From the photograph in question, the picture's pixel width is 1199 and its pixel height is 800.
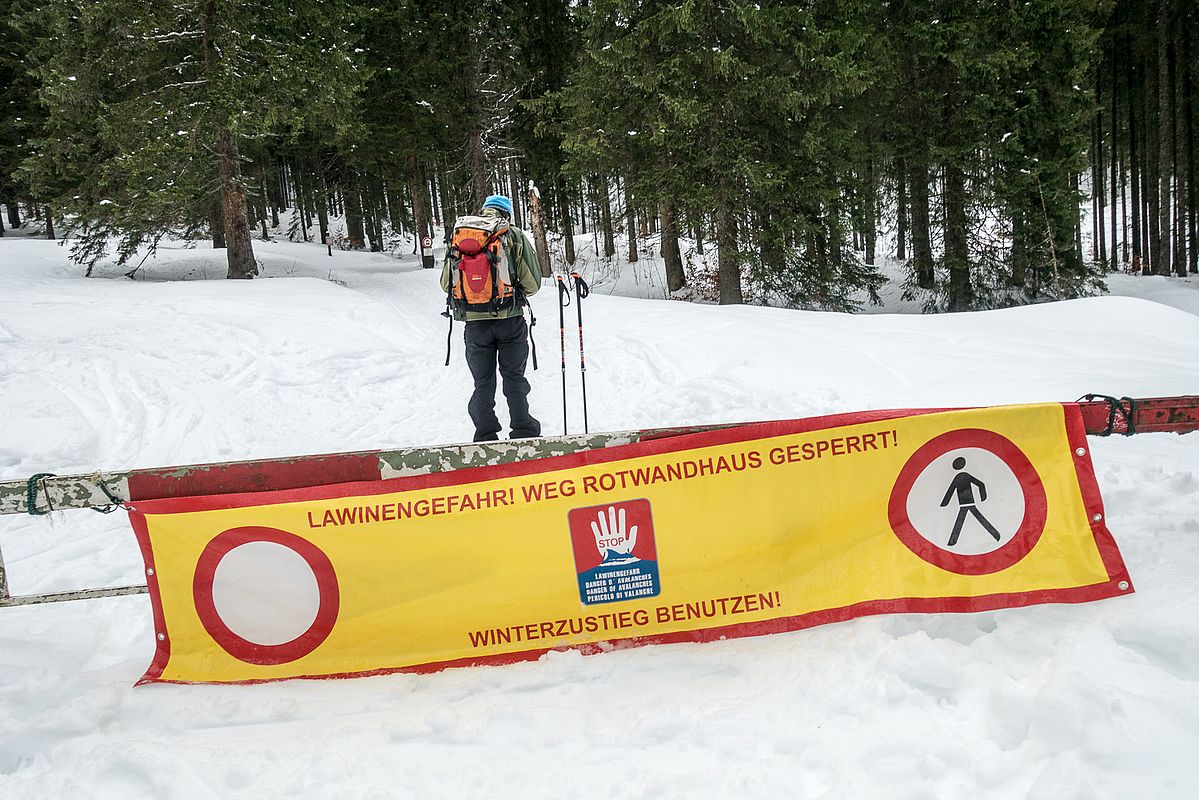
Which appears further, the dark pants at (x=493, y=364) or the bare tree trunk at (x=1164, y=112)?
the bare tree trunk at (x=1164, y=112)

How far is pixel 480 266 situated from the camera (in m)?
6.11

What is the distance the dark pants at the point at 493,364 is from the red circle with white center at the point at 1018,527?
374 cm

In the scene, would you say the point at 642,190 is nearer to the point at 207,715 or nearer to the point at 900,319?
the point at 900,319

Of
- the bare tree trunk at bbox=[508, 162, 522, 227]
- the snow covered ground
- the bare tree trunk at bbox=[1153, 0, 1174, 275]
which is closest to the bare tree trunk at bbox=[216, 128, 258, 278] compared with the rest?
the bare tree trunk at bbox=[508, 162, 522, 227]

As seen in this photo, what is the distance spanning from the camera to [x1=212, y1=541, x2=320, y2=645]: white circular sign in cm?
350

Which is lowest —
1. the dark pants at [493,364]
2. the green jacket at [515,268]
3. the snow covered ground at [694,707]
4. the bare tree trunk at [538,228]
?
the snow covered ground at [694,707]

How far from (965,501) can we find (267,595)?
11.5ft

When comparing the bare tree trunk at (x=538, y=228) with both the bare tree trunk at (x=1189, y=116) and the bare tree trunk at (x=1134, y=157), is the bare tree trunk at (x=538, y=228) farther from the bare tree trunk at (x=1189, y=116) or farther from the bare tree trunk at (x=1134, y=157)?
the bare tree trunk at (x=1134, y=157)

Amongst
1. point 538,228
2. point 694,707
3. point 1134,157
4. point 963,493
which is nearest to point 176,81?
point 538,228

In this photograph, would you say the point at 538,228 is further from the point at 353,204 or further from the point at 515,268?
the point at 353,204

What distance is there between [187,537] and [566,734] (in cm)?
214

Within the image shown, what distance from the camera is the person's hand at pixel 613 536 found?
347 cm

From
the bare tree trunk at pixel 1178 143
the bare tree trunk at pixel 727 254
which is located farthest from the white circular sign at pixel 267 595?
the bare tree trunk at pixel 1178 143

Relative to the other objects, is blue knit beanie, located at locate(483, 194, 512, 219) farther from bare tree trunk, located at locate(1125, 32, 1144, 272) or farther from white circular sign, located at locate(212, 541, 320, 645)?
bare tree trunk, located at locate(1125, 32, 1144, 272)
